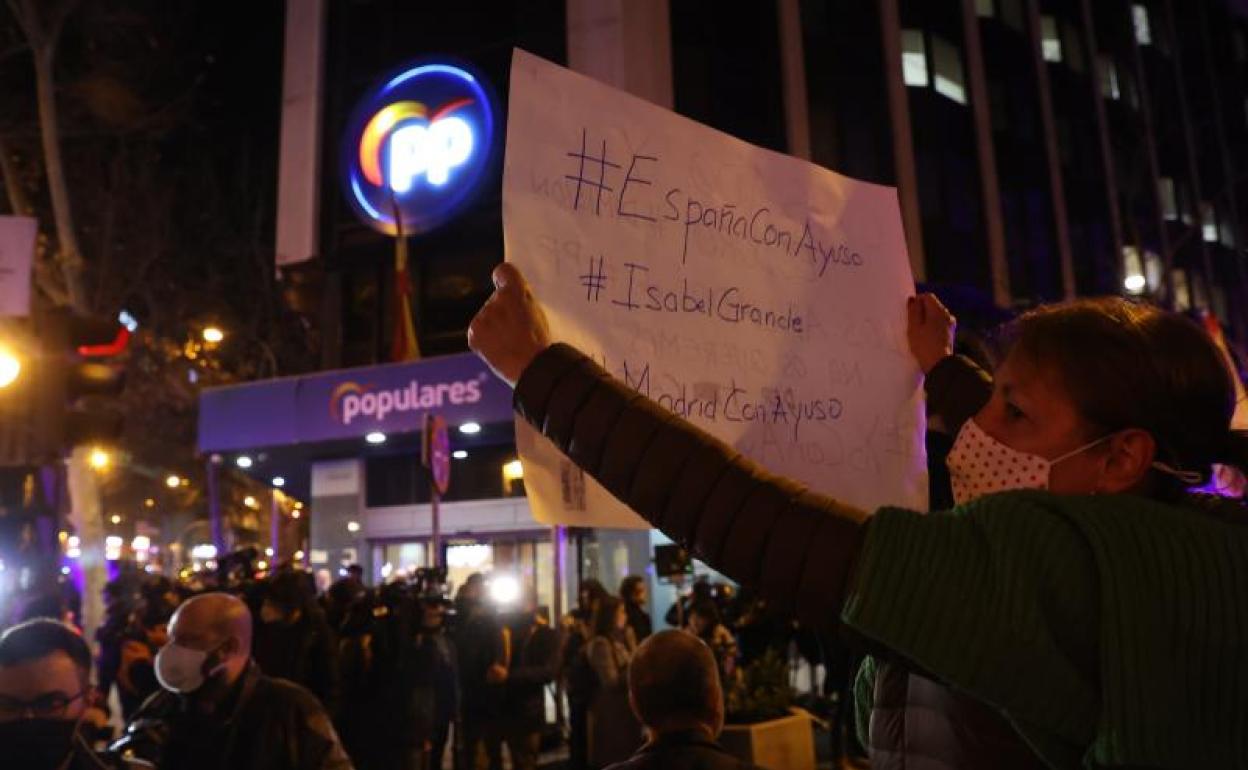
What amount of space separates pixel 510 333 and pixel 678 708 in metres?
1.80

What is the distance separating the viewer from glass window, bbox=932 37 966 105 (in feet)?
76.8

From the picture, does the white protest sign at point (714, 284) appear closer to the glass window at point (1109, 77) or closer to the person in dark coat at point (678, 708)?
the person in dark coat at point (678, 708)

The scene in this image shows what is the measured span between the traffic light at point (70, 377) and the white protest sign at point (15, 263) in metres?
0.94

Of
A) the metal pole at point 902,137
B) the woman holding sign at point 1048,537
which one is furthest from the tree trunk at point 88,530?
the woman holding sign at point 1048,537

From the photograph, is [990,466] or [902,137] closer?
[990,466]

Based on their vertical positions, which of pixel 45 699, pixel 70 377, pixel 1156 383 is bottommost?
pixel 45 699

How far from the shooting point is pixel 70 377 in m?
7.34

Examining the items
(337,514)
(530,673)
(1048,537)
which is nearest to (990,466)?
(1048,537)

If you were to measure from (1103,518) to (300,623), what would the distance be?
25.8 feet

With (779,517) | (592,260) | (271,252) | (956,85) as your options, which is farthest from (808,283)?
(271,252)

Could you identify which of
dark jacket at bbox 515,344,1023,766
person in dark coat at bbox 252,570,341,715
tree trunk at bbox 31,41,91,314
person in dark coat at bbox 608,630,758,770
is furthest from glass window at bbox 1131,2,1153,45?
dark jacket at bbox 515,344,1023,766

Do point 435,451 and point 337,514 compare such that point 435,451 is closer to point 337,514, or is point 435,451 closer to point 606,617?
point 606,617

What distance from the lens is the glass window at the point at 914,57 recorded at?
74.8 ft

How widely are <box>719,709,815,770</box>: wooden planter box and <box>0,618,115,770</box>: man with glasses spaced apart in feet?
16.5
